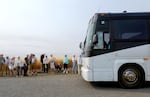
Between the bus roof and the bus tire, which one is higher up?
the bus roof

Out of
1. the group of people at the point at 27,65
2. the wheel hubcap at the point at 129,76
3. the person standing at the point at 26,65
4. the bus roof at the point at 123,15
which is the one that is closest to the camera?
the wheel hubcap at the point at 129,76

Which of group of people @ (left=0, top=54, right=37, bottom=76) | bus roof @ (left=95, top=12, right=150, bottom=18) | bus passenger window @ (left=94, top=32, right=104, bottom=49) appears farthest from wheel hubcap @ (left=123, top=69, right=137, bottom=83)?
group of people @ (left=0, top=54, right=37, bottom=76)

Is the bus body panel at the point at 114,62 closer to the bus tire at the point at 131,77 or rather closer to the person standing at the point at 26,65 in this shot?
the bus tire at the point at 131,77

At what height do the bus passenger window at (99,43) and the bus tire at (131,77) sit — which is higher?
the bus passenger window at (99,43)

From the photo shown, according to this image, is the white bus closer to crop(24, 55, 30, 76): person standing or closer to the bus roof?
the bus roof

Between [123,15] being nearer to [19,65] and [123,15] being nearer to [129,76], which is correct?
[129,76]

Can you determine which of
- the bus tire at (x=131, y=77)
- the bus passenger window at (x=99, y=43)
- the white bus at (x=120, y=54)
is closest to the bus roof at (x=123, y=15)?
the white bus at (x=120, y=54)

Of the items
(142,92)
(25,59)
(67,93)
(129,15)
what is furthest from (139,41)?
(25,59)

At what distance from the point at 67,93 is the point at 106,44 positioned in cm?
272

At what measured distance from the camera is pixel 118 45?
12188mm

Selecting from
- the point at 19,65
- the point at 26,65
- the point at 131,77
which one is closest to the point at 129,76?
the point at 131,77

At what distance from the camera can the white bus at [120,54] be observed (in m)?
12.2

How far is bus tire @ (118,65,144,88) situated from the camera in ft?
40.2

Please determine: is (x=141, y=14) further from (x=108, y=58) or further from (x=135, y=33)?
(x=108, y=58)
